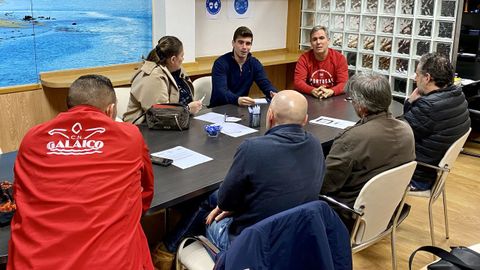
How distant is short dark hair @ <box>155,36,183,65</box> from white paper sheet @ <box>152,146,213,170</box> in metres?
0.79

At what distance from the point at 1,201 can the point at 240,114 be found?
1790 millimetres

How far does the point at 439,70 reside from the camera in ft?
10.0

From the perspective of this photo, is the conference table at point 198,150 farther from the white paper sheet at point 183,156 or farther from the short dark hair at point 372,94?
the short dark hair at point 372,94

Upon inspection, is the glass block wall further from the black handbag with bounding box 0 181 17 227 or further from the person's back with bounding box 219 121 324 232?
the black handbag with bounding box 0 181 17 227

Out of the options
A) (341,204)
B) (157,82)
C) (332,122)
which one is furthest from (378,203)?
(157,82)

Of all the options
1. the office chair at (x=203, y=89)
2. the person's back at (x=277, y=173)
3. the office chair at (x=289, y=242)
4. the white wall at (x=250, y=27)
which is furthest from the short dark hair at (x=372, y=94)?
the white wall at (x=250, y=27)

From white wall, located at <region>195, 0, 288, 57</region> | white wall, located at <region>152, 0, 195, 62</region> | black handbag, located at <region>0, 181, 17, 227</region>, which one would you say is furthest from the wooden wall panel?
black handbag, located at <region>0, 181, 17, 227</region>

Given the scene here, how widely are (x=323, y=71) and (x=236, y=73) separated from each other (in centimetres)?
75

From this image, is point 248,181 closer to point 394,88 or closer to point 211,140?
point 211,140

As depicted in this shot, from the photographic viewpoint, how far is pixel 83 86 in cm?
185

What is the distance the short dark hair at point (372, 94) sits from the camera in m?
2.36

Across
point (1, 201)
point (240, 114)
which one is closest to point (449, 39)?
point (240, 114)

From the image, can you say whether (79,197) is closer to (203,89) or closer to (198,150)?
(198,150)

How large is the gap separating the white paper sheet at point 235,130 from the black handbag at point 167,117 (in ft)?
0.79
